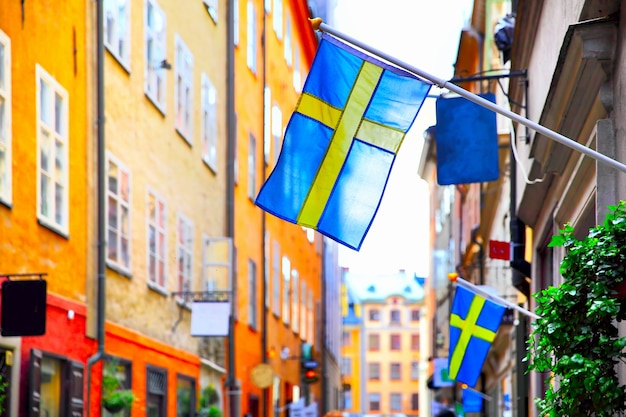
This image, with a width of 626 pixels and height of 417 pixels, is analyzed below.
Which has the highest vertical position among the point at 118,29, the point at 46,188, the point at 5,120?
the point at 118,29

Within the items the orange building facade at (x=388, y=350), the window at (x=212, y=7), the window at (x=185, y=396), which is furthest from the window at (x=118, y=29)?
the orange building facade at (x=388, y=350)

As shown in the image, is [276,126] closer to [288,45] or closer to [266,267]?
[288,45]

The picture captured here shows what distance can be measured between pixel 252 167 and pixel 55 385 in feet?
48.8

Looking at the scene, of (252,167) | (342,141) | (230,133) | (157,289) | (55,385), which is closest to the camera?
(342,141)

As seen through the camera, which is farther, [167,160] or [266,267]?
[266,267]

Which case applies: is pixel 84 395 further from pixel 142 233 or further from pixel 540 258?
pixel 540 258

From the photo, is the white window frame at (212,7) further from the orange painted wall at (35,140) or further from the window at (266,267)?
the orange painted wall at (35,140)

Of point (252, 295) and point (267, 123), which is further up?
point (267, 123)

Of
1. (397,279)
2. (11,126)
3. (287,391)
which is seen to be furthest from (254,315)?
(397,279)

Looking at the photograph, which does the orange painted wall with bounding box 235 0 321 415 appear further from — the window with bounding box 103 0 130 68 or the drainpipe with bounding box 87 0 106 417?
the drainpipe with bounding box 87 0 106 417

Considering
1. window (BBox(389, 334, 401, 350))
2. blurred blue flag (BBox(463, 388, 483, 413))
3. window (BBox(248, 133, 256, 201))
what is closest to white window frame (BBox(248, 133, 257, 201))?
window (BBox(248, 133, 256, 201))

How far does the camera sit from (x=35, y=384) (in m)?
13.9

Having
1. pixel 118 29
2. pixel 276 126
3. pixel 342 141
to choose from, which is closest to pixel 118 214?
pixel 118 29

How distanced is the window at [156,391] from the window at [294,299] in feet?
53.7
